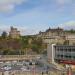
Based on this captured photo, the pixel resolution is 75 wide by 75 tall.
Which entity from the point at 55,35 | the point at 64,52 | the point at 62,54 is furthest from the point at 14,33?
the point at 64,52

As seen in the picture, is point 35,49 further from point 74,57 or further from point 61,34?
point 61,34

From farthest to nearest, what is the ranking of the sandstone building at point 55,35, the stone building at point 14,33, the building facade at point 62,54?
the stone building at point 14,33
the sandstone building at point 55,35
the building facade at point 62,54

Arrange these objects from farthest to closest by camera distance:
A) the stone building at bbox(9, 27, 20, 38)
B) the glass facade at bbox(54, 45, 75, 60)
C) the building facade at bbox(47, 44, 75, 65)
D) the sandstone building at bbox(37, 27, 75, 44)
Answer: the stone building at bbox(9, 27, 20, 38) < the sandstone building at bbox(37, 27, 75, 44) < the glass facade at bbox(54, 45, 75, 60) < the building facade at bbox(47, 44, 75, 65)

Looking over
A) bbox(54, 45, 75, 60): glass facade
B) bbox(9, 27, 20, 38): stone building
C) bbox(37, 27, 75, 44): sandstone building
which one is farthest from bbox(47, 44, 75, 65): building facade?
bbox(9, 27, 20, 38): stone building

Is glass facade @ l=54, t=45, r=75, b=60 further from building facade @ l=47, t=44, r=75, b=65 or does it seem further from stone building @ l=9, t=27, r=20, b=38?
stone building @ l=9, t=27, r=20, b=38

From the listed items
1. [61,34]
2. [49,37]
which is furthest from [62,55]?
[61,34]

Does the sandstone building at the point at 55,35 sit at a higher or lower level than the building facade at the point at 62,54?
higher

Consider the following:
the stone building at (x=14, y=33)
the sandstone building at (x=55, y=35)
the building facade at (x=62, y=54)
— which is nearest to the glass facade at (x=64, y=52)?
the building facade at (x=62, y=54)

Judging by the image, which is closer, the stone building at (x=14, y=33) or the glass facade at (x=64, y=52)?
the glass facade at (x=64, y=52)

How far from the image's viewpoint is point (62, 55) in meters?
57.8

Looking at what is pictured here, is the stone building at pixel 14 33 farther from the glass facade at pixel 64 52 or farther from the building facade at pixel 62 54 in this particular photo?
the glass facade at pixel 64 52

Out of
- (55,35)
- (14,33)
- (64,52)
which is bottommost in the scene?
(64,52)

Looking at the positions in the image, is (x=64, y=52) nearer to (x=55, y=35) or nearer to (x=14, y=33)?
(x=55, y=35)

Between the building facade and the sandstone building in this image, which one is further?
the sandstone building
